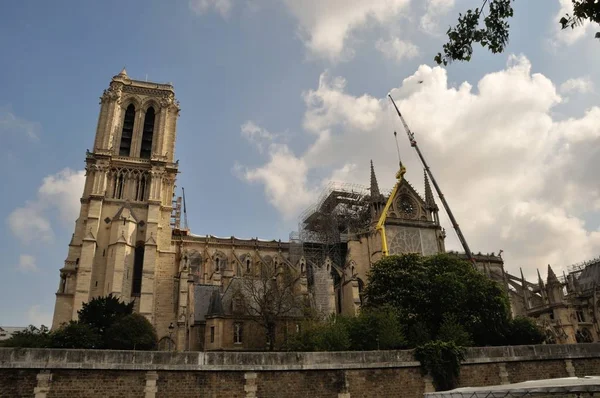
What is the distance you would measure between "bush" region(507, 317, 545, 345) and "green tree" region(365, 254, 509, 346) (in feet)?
1.73

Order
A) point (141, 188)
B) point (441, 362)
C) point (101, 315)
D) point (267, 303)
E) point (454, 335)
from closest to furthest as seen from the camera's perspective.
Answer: point (441, 362), point (454, 335), point (101, 315), point (267, 303), point (141, 188)

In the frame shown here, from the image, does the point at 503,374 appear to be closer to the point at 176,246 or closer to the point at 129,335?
the point at 129,335

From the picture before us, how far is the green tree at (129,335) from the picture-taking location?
88.1 feet

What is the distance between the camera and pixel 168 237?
45125 millimetres

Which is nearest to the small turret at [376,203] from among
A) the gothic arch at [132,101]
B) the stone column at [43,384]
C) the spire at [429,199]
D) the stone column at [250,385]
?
the spire at [429,199]

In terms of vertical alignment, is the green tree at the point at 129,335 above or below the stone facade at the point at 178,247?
below

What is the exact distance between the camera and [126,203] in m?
43.8

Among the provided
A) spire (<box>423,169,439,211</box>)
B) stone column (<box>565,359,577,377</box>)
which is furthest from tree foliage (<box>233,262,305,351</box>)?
spire (<box>423,169,439,211</box>)

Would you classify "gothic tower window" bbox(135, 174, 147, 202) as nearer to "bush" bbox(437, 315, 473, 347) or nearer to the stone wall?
the stone wall

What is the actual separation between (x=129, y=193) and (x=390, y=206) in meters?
25.9

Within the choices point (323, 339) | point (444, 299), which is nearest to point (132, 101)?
point (323, 339)

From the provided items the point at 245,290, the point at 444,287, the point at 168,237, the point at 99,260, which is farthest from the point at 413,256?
the point at 99,260

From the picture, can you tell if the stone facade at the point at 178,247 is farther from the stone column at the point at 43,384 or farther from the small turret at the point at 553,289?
the stone column at the point at 43,384

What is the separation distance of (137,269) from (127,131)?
15.9 meters
